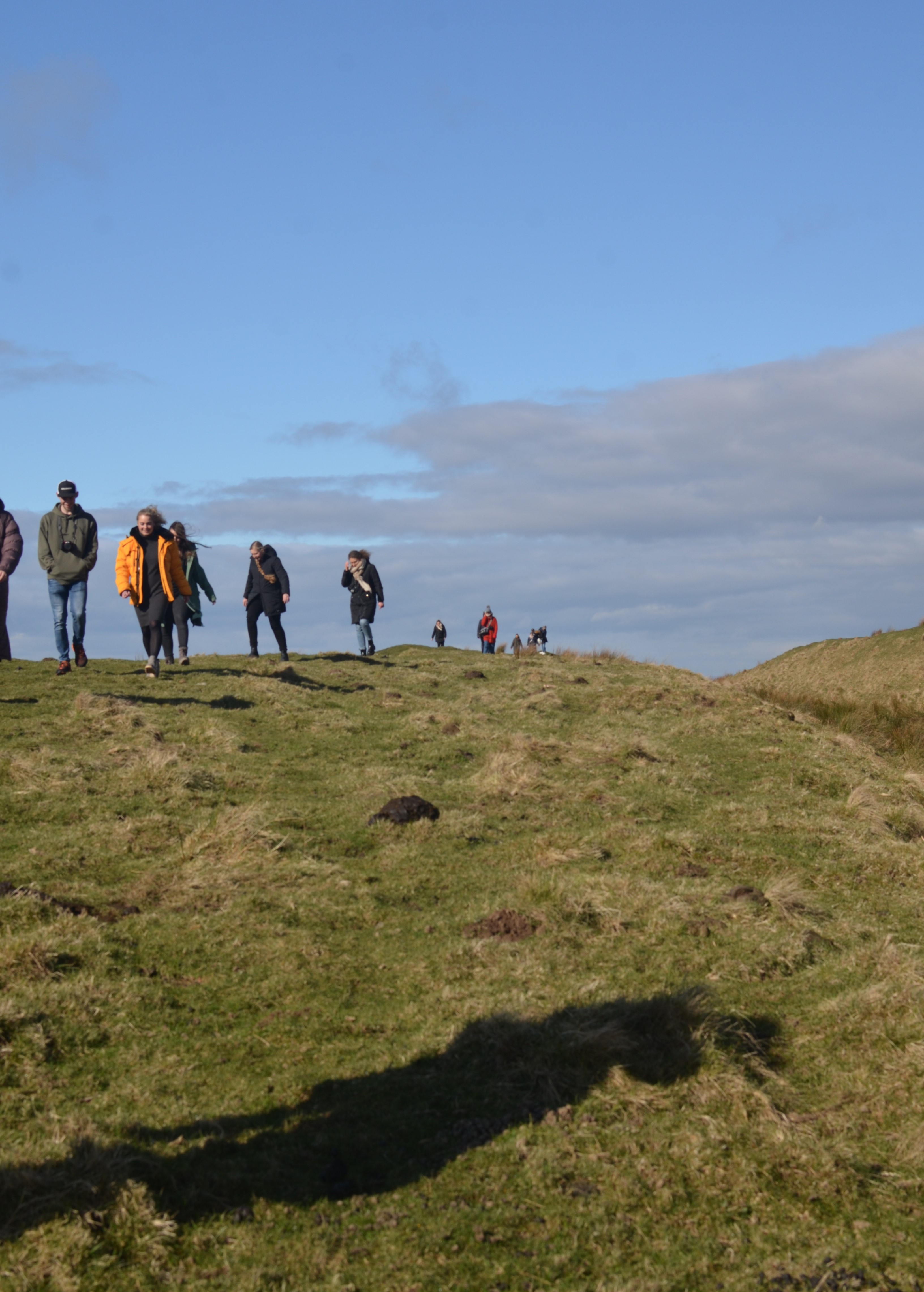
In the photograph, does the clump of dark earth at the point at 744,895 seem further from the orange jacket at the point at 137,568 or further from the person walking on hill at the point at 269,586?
the person walking on hill at the point at 269,586

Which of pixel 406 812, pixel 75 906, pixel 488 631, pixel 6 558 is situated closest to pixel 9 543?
pixel 6 558

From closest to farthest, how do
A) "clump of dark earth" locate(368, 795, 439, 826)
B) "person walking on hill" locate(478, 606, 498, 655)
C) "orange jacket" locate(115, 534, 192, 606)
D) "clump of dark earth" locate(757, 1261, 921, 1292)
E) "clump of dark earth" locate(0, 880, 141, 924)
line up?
1. "clump of dark earth" locate(757, 1261, 921, 1292)
2. "clump of dark earth" locate(0, 880, 141, 924)
3. "clump of dark earth" locate(368, 795, 439, 826)
4. "orange jacket" locate(115, 534, 192, 606)
5. "person walking on hill" locate(478, 606, 498, 655)

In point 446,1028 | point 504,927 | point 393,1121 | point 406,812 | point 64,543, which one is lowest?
point 393,1121

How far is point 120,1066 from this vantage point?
5.64 metres

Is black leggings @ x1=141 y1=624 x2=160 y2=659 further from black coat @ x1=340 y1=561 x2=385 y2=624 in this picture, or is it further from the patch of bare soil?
the patch of bare soil

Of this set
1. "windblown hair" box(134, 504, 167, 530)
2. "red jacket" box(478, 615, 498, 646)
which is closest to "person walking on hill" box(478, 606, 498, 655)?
"red jacket" box(478, 615, 498, 646)

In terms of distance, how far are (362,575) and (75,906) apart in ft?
56.2

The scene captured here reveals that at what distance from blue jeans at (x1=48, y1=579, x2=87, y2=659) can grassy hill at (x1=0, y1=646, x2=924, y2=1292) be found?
116 inches

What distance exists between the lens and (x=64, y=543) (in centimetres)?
1515

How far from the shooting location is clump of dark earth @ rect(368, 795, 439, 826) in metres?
10.5

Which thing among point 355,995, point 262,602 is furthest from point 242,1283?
point 262,602

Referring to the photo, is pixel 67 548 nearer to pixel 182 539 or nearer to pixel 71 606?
pixel 71 606

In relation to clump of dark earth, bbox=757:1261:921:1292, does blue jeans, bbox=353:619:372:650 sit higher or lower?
higher

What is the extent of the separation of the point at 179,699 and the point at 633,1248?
13.0 m
